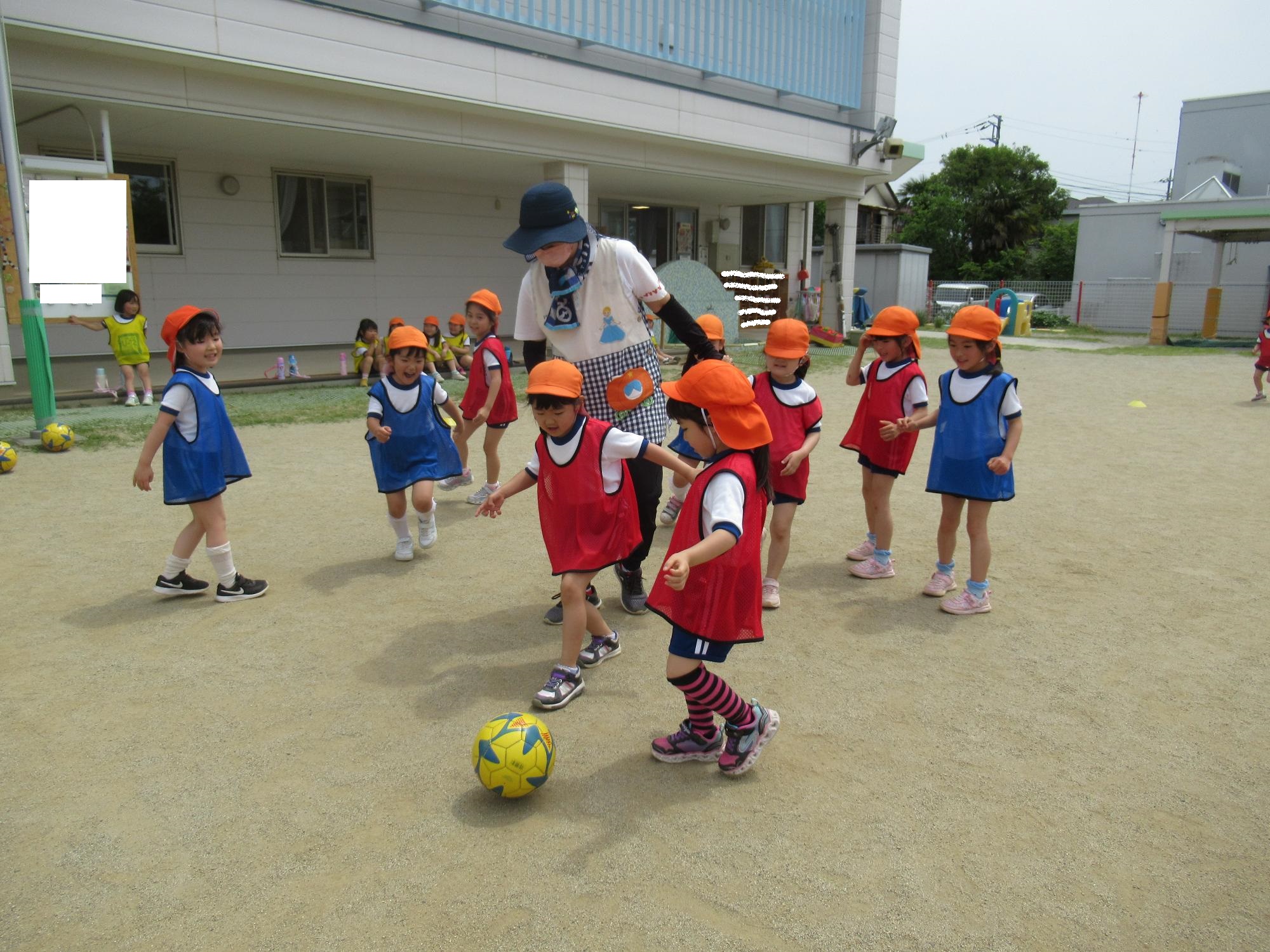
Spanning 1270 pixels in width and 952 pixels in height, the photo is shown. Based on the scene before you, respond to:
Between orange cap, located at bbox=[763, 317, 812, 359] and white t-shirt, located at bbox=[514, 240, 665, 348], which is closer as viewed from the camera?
white t-shirt, located at bbox=[514, 240, 665, 348]

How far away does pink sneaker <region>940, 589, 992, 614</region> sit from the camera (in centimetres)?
483

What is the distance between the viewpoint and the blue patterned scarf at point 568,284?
4137 millimetres

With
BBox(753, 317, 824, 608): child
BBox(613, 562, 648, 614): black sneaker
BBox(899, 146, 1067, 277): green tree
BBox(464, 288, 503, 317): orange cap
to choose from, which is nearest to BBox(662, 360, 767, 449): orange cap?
BBox(753, 317, 824, 608): child

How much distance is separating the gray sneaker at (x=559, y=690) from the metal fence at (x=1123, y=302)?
101ft

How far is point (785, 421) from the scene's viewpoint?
16.0 feet

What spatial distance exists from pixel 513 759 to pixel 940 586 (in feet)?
10.0

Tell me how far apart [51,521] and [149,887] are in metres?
4.73

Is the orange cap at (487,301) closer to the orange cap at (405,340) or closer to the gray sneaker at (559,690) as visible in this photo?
the orange cap at (405,340)

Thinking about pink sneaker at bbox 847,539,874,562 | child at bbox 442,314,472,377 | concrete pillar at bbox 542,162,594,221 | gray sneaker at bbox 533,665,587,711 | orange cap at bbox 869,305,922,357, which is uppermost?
concrete pillar at bbox 542,162,594,221

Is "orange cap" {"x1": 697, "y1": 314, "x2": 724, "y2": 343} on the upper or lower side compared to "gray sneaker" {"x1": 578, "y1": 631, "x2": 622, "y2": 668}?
upper

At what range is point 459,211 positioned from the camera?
55.5 feet

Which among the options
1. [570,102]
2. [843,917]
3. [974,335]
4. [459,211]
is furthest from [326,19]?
[843,917]

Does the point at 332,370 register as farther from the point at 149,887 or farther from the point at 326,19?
the point at 149,887

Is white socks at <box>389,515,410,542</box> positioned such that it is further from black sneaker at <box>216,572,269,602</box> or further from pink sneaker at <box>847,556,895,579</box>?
pink sneaker at <box>847,556,895,579</box>
